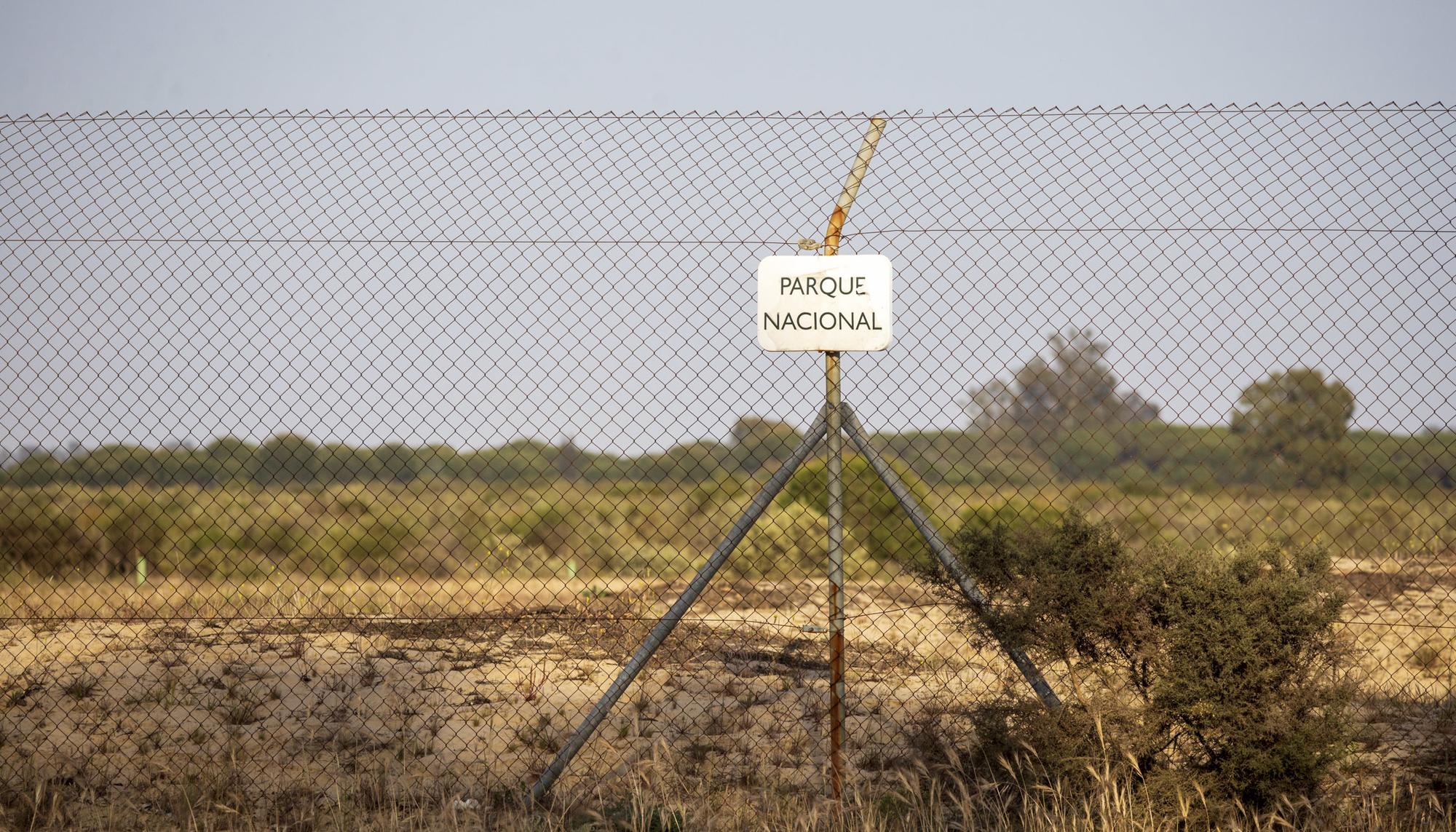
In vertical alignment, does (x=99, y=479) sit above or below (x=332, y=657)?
above

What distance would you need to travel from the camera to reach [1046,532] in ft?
12.7

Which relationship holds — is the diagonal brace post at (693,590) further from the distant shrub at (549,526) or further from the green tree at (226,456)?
the distant shrub at (549,526)

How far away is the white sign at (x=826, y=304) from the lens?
12.1ft

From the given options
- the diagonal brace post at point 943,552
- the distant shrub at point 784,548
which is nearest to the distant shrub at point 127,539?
the distant shrub at point 784,548

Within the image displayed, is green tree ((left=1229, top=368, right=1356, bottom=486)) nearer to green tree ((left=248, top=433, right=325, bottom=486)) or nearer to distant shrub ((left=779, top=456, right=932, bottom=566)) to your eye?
green tree ((left=248, top=433, right=325, bottom=486))

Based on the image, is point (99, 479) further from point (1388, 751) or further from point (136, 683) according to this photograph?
point (1388, 751)

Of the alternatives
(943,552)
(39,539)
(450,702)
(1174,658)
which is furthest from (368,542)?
(1174,658)

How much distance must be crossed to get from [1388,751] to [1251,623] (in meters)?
1.34

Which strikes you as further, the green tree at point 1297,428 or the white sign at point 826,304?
the green tree at point 1297,428

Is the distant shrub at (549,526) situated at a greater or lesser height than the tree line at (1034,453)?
lesser

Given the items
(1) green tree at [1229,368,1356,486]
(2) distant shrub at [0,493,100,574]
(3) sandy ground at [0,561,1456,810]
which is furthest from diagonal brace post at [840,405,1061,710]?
(2) distant shrub at [0,493,100,574]

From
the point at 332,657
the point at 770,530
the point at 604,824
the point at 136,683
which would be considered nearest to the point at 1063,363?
the point at 604,824

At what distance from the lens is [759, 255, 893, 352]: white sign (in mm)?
3688

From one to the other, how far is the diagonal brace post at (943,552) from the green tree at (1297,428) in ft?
4.54
